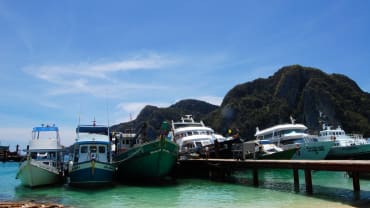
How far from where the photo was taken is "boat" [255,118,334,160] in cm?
4011

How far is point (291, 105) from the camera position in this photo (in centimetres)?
14575

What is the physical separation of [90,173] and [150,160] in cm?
429

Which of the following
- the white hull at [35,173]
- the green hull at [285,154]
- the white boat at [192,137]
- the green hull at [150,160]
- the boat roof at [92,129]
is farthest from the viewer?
the white boat at [192,137]

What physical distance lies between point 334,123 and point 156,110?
7404cm

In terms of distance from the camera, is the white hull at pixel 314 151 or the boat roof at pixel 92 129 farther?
the white hull at pixel 314 151

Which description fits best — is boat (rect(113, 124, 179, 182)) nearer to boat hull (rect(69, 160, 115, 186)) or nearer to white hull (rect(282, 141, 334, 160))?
boat hull (rect(69, 160, 115, 186))

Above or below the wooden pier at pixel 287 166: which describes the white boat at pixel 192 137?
above

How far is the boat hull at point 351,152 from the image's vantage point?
→ 132 ft

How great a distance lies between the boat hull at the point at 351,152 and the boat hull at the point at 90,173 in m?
29.2

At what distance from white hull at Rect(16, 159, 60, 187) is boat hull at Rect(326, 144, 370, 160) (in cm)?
3205

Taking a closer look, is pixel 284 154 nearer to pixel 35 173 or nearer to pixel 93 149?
pixel 93 149

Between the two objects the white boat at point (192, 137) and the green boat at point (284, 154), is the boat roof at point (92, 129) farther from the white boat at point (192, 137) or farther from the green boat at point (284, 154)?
the green boat at point (284, 154)

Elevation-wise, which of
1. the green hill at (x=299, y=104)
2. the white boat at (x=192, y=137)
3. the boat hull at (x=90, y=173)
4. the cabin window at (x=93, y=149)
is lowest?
the boat hull at (x=90, y=173)

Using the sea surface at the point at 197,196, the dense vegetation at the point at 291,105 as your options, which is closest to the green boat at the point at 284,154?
the sea surface at the point at 197,196
